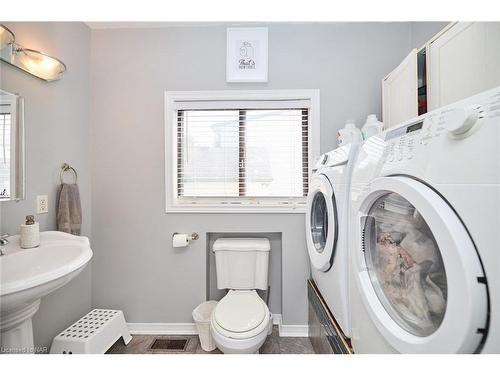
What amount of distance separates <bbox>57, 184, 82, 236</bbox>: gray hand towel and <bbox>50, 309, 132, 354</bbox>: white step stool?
1.94ft

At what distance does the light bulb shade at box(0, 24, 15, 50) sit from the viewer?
100cm

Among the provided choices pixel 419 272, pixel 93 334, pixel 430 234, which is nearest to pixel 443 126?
pixel 430 234

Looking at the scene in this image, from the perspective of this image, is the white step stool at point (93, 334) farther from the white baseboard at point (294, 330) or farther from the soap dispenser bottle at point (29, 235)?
the white baseboard at point (294, 330)

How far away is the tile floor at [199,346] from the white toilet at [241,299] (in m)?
0.29

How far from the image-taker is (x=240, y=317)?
1.20m

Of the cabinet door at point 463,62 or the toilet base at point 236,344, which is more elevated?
the cabinet door at point 463,62

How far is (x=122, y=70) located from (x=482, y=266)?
213cm

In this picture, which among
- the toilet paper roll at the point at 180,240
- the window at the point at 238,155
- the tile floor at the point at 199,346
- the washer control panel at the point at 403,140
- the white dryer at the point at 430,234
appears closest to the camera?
the white dryer at the point at 430,234

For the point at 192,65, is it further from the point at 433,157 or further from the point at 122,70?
the point at 433,157

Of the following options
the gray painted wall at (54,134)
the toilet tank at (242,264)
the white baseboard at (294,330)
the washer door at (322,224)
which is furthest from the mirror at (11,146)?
the white baseboard at (294,330)

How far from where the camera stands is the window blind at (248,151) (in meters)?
1.67

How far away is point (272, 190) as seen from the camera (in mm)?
1677

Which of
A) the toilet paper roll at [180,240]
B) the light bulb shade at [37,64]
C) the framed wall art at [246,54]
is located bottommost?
the toilet paper roll at [180,240]

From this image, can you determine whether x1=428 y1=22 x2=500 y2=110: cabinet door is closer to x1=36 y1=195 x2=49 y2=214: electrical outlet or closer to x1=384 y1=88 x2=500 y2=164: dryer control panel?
x1=384 y1=88 x2=500 y2=164: dryer control panel
